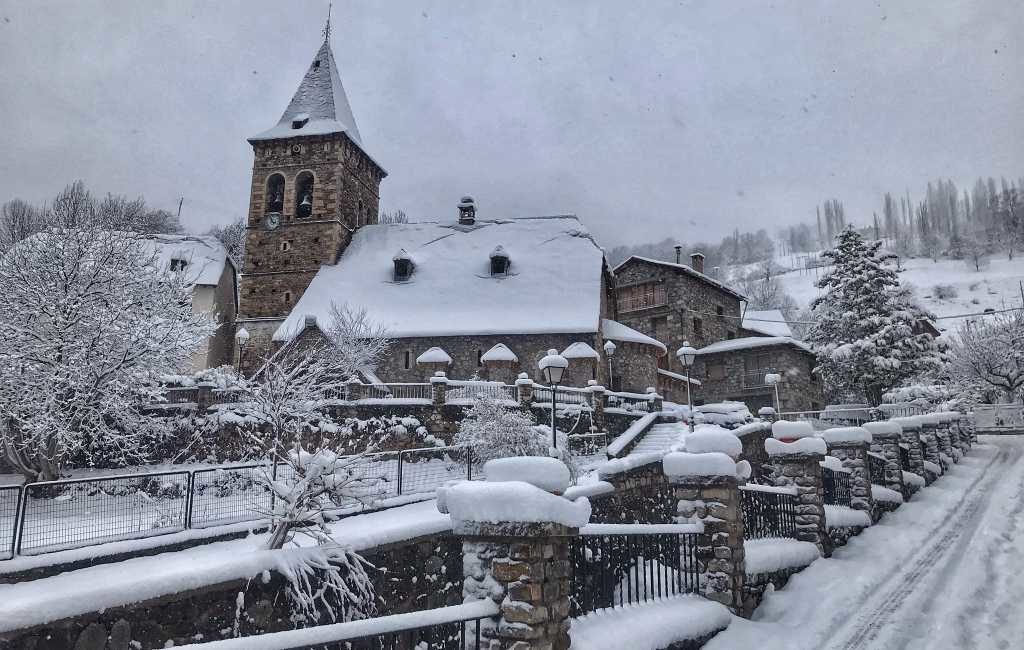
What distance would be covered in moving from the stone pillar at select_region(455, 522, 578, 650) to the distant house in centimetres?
3293

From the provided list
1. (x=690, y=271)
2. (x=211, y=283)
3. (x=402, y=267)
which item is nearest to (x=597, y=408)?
(x=402, y=267)

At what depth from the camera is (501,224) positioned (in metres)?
36.3

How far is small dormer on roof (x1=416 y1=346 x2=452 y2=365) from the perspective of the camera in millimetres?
28172

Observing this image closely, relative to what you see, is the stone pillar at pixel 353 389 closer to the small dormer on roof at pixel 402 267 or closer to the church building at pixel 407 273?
the church building at pixel 407 273

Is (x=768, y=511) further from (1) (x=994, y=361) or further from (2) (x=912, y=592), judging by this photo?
(1) (x=994, y=361)

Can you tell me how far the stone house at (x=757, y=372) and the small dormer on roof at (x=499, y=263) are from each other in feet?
43.9

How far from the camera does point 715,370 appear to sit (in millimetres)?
38781

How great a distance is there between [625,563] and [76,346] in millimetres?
15773

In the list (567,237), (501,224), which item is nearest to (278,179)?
(501,224)

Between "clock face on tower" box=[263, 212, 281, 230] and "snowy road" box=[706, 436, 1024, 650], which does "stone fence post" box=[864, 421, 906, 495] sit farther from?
"clock face on tower" box=[263, 212, 281, 230]

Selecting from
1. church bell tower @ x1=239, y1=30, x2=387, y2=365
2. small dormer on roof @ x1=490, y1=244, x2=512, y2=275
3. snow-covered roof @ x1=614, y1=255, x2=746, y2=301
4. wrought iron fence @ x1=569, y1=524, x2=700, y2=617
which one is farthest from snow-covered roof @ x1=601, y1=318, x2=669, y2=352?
wrought iron fence @ x1=569, y1=524, x2=700, y2=617

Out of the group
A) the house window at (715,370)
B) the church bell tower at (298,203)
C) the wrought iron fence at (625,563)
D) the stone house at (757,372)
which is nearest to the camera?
the wrought iron fence at (625,563)

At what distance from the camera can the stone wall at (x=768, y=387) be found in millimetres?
36719

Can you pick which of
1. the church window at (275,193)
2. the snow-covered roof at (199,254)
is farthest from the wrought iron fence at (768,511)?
the snow-covered roof at (199,254)
